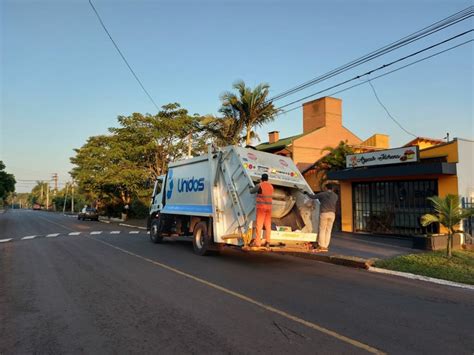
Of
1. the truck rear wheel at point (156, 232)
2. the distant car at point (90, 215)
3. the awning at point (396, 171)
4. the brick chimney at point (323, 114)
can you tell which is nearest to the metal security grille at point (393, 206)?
the awning at point (396, 171)

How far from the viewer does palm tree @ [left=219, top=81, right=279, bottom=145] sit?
22125 millimetres

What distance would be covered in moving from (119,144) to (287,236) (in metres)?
26.5

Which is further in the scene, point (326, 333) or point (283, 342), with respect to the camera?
point (326, 333)

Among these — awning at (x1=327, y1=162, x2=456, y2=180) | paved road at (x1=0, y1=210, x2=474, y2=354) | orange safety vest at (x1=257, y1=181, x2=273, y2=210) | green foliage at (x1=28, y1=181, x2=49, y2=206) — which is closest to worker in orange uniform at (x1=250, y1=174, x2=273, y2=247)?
Answer: orange safety vest at (x1=257, y1=181, x2=273, y2=210)

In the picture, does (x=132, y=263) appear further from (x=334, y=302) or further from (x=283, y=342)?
(x=283, y=342)

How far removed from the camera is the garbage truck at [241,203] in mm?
9836

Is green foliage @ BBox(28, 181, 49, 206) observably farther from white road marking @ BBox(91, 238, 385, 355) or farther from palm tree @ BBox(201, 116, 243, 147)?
white road marking @ BBox(91, 238, 385, 355)

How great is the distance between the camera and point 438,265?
32.6 ft

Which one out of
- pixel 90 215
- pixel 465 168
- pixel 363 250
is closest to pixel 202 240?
pixel 363 250

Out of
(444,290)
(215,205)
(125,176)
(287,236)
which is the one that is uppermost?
(125,176)

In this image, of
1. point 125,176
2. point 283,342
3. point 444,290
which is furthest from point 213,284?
point 125,176

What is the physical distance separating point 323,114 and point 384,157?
57.6ft

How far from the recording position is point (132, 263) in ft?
33.3

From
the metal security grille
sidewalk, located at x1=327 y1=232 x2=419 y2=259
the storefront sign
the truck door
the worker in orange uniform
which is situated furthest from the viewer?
the metal security grille
